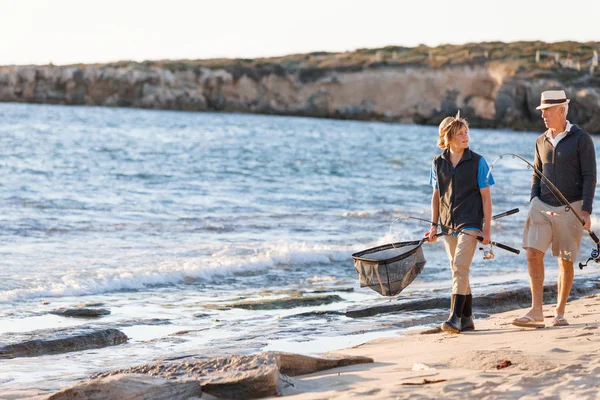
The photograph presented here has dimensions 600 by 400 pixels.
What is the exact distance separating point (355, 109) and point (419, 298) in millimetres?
85868

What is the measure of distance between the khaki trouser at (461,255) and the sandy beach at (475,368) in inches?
15.7

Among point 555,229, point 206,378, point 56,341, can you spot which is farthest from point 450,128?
point 56,341

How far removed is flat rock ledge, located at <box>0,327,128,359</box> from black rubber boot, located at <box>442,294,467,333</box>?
8.90ft

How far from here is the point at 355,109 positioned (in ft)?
311

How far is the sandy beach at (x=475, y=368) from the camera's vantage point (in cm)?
529

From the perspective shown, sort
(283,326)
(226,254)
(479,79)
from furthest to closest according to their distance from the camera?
(479,79) → (226,254) → (283,326)

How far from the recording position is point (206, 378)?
5566mm

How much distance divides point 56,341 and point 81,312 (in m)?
1.50

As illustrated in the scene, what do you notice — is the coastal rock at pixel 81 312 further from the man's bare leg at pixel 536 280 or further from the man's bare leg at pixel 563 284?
the man's bare leg at pixel 563 284

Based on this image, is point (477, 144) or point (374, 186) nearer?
point (374, 186)

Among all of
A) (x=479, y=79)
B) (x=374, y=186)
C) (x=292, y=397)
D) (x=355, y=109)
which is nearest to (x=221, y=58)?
(x=355, y=109)

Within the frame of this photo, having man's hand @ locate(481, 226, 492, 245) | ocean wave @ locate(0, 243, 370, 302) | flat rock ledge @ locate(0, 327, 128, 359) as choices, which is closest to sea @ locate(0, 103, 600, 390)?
ocean wave @ locate(0, 243, 370, 302)

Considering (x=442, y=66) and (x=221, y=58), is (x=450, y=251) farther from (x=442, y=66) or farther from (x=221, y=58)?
(x=221, y=58)

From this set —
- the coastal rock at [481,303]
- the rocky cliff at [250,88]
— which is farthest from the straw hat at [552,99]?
the rocky cliff at [250,88]
